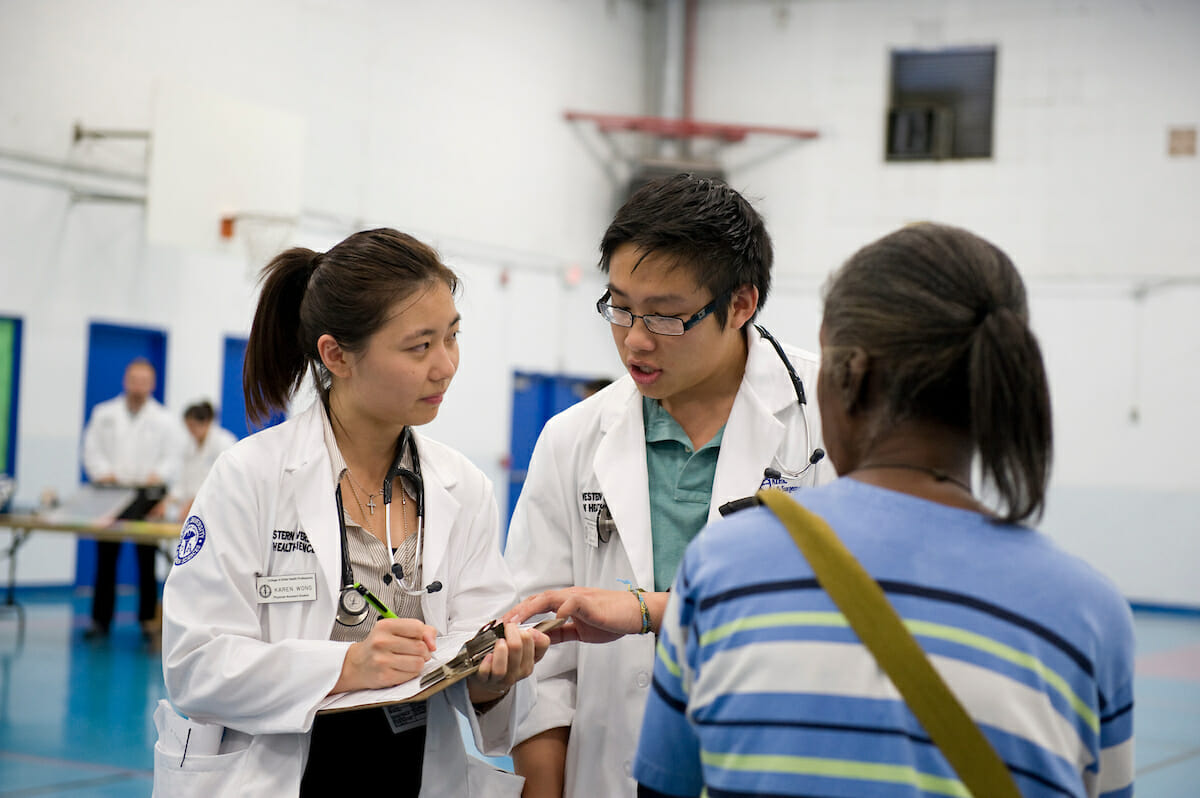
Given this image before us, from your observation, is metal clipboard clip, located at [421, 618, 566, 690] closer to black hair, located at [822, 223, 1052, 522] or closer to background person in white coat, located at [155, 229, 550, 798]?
background person in white coat, located at [155, 229, 550, 798]

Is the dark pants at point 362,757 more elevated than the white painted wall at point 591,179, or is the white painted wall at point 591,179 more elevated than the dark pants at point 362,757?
the white painted wall at point 591,179

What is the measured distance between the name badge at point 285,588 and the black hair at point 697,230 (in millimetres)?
731

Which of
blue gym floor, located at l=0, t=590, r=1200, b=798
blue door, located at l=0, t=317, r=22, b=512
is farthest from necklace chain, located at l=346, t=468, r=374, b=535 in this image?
blue door, located at l=0, t=317, r=22, b=512

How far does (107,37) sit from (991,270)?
32.1ft

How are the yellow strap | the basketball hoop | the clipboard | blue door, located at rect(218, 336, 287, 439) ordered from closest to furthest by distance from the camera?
the yellow strap
the clipboard
the basketball hoop
blue door, located at rect(218, 336, 287, 439)

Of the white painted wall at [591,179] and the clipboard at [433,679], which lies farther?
the white painted wall at [591,179]

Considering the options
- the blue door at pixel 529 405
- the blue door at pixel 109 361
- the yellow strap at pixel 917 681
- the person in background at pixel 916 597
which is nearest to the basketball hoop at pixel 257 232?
the blue door at pixel 109 361

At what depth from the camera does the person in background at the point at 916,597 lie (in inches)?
40.9

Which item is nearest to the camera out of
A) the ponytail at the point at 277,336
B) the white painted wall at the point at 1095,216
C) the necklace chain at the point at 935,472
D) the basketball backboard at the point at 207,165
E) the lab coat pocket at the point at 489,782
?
the necklace chain at the point at 935,472

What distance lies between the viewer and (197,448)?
29.6 feet

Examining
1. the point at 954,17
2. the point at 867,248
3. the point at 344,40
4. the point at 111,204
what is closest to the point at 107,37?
the point at 111,204

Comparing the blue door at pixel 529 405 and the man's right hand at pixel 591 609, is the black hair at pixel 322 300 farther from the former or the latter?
the blue door at pixel 529 405

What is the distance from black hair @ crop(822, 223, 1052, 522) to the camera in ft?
3.57

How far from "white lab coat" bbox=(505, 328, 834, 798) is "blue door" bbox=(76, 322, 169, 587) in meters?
8.61
